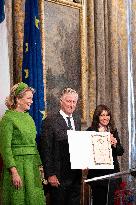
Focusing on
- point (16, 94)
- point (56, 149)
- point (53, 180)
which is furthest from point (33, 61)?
point (53, 180)

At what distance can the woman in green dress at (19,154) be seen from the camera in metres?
4.27

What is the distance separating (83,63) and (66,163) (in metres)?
2.80

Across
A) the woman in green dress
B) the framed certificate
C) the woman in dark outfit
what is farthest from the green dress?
the woman in dark outfit

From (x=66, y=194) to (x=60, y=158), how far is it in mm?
399

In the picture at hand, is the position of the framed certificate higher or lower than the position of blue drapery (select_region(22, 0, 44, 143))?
lower

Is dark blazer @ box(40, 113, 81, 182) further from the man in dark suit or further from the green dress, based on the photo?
the green dress

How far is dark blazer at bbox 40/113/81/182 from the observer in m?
4.42

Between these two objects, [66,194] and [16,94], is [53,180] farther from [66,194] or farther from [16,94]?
[16,94]

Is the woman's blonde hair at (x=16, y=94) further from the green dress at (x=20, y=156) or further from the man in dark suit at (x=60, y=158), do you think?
the man in dark suit at (x=60, y=158)

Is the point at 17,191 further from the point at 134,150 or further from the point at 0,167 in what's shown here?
the point at 134,150

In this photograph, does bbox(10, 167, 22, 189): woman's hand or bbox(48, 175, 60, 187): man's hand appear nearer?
bbox(10, 167, 22, 189): woman's hand

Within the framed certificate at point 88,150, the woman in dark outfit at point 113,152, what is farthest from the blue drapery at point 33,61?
the framed certificate at point 88,150

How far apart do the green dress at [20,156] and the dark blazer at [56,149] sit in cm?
15

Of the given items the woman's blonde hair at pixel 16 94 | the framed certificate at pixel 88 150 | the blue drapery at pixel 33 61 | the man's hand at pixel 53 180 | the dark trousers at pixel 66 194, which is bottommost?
the dark trousers at pixel 66 194
